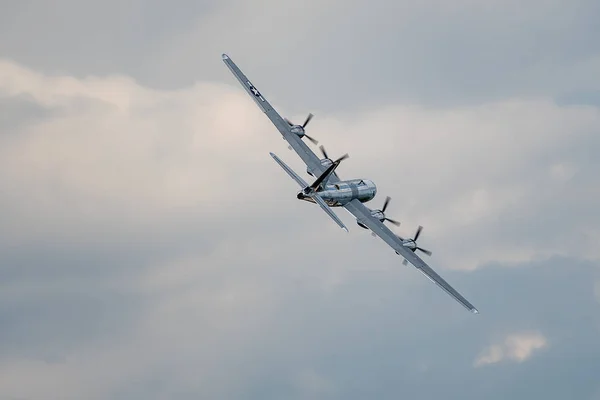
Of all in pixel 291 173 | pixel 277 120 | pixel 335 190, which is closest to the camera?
pixel 291 173

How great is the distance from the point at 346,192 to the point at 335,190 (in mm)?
2574

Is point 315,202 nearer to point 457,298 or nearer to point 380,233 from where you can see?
point 380,233

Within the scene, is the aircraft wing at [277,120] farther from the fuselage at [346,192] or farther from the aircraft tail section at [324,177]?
the aircraft tail section at [324,177]

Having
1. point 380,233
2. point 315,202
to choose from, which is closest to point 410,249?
point 380,233

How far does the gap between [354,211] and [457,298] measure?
63.9 ft

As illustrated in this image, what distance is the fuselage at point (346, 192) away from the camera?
166m

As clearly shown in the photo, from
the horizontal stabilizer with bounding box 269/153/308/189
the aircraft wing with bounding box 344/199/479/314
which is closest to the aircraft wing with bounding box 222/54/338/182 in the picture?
Answer: the aircraft wing with bounding box 344/199/479/314

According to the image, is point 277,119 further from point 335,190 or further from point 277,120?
point 335,190

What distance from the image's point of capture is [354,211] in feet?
560

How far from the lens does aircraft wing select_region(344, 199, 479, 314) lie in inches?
Answer: 6462

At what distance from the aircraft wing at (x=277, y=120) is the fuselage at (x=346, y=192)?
3549 millimetres

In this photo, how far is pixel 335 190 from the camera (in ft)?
550

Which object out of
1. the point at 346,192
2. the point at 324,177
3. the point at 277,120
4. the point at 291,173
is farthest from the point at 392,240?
the point at 277,120

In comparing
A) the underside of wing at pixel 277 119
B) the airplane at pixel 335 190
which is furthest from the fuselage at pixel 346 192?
the underside of wing at pixel 277 119
